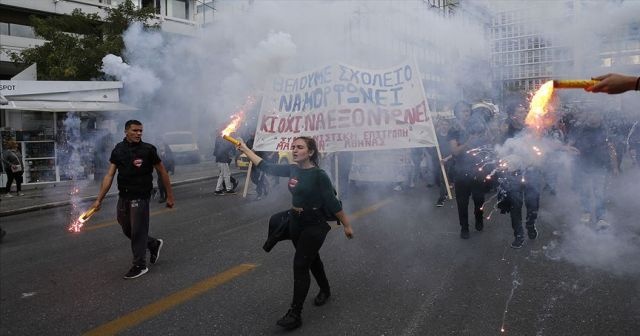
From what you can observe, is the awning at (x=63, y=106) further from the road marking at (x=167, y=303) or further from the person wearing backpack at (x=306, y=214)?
the person wearing backpack at (x=306, y=214)

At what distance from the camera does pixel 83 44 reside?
16.2 m

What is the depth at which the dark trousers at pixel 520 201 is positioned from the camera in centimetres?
584

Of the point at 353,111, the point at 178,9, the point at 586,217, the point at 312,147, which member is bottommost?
the point at 586,217

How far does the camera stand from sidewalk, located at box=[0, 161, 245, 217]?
1066 centimetres

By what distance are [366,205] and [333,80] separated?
233 centimetres

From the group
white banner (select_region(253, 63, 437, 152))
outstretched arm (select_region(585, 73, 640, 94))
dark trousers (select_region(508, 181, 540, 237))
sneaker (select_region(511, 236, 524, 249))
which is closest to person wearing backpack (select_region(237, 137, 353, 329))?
outstretched arm (select_region(585, 73, 640, 94))

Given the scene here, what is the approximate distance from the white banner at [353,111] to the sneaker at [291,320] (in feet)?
16.5

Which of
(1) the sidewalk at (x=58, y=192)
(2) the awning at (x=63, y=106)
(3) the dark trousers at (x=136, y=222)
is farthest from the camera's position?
(2) the awning at (x=63, y=106)

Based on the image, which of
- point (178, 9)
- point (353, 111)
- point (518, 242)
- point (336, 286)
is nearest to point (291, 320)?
point (336, 286)

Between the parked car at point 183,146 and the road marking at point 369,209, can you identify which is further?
the parked car at point 183,146

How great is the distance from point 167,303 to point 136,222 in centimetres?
129

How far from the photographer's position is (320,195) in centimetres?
396

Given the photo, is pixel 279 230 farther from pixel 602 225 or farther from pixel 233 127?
pixel 602 225

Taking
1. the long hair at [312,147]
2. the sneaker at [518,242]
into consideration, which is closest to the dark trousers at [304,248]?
the long hair at [312,147]
